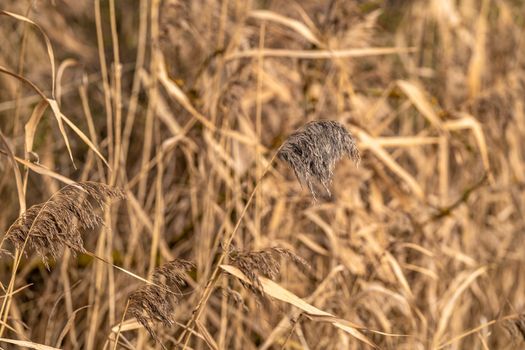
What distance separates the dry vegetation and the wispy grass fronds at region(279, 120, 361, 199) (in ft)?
1.08

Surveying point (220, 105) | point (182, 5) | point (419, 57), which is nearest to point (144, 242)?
point (220, 105)

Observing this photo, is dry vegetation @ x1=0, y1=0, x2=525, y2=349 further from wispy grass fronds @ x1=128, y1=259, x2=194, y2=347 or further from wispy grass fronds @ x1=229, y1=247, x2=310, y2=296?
wispy grass fronds @ x1=128, y1=259, x2=194, y2=347

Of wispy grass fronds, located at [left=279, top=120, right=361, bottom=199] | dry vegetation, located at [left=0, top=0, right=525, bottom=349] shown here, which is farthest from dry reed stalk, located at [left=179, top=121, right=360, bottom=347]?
dry vegetation, located at [left=0, top=0, right=525, bottom=349]

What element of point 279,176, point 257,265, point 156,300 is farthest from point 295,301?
point 279,176

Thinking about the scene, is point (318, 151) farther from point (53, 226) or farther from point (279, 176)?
point (279, 176)

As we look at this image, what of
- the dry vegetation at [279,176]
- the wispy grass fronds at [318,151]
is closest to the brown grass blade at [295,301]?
the dry vegetation at [279,176]

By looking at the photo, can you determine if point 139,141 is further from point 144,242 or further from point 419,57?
point 419,57

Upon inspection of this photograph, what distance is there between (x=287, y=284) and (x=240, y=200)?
0.29 metres

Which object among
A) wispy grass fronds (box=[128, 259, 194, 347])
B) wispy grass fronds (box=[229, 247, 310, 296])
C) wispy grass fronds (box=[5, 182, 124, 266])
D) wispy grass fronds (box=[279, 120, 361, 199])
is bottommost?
wispy grass fronds (box=[128, 259, 194, 347])

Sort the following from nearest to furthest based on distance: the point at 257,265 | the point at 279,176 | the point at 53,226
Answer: the point at 53,226 < the point at 257,265 < the point at 279,176

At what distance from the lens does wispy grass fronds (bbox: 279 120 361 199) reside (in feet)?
4.67

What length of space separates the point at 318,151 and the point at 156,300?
0.40m

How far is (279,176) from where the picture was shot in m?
2.63

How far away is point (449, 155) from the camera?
3275mm
